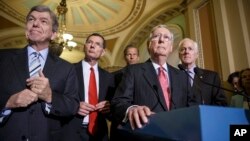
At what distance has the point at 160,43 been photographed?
1.90 meters

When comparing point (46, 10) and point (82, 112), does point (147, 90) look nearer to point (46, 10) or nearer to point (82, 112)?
point (82, 112)

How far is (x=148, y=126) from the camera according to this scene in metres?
0.98

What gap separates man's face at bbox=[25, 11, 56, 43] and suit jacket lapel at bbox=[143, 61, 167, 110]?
2.17 ft

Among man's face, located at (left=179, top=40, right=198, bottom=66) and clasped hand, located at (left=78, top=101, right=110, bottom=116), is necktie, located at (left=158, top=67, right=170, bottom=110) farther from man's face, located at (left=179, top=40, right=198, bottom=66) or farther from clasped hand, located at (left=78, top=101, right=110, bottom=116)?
man's face, located at (left=179, top=40, right=198, bottom=66)

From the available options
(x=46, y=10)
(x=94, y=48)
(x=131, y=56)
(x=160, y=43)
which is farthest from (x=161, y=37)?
(x=131, y=56)

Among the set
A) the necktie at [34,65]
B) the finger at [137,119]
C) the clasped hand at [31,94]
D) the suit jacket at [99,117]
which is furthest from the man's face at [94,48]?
the finger at [137,119]

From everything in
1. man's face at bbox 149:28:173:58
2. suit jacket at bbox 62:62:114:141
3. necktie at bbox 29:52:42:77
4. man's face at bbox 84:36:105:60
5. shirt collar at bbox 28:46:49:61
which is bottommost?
suit jacket at bbox 62:62:114:141

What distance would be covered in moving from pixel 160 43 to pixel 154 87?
418 mm

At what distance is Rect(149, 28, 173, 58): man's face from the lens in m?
1.88

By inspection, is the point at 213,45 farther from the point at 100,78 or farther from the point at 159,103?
the point at 159,103

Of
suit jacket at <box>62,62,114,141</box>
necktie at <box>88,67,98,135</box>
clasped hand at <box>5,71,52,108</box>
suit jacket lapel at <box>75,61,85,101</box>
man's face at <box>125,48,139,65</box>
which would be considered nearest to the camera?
clasped hand at <box>5,71,52,108</box>

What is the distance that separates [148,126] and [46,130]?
2.39ft

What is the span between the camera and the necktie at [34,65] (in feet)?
5.14

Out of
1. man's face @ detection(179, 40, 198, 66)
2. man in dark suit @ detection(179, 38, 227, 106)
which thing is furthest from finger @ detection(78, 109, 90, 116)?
man's face @ detection(179, 40, 198, 66)
